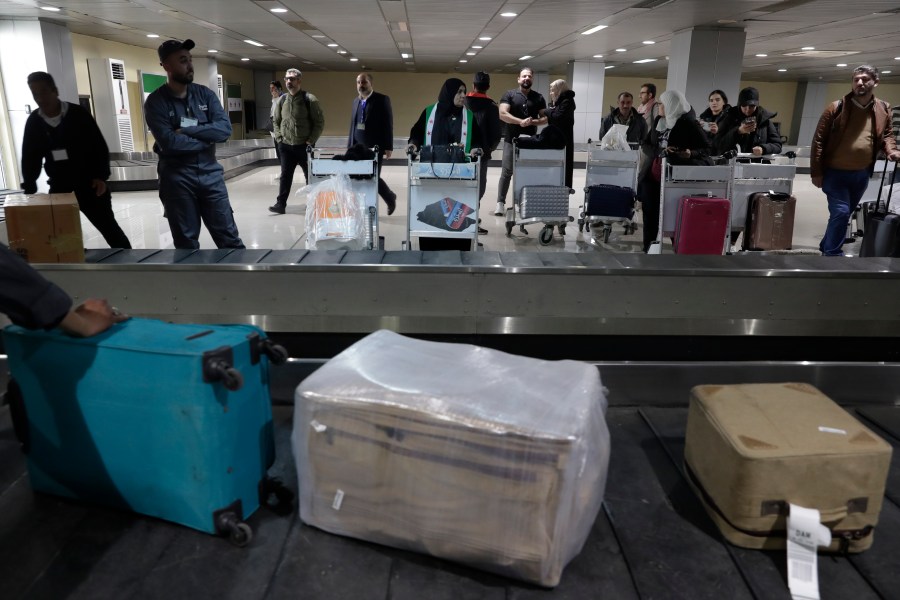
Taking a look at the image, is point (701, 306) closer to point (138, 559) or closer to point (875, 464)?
point (875, 464)

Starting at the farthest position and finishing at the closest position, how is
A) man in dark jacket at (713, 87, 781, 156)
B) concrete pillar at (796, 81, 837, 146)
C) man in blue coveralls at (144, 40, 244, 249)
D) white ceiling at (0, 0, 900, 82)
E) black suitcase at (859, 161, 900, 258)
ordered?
concrete pillar at (796, 81, 837, 146)
white ceiling at (0, 0, 900, 82)
man in dark jacket at (713, 87, 781, 156)
black suitcase at (859, 161, 900, 258)
man in blue coveralls at (144, 40, 244, 249)

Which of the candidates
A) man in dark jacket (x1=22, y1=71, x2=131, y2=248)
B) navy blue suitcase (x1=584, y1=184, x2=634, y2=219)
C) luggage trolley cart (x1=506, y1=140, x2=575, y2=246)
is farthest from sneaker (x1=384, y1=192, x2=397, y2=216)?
man in dark jacket (x1=22, y1=71, x2=131, y2=248)

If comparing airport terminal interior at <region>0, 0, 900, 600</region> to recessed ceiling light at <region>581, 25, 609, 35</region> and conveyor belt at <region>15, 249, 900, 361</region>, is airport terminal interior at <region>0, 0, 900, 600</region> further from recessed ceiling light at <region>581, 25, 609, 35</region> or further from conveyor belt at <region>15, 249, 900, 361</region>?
recessed ceiling light at <region>581, 25, 609, 35</region>

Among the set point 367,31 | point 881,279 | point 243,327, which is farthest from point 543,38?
point 243,327

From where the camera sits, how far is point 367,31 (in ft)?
41.9

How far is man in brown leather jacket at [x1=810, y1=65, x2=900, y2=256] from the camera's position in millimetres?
5711

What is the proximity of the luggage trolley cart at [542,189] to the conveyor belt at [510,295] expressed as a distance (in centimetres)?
272

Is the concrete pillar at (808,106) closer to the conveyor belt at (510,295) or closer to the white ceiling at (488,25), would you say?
the white ceiling at (488,25)

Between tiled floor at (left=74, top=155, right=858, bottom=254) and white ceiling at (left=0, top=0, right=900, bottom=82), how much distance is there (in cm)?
274

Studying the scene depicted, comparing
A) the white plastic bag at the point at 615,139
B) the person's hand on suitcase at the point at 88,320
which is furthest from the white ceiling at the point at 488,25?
the person's hand on suitcase at the point at 88,320

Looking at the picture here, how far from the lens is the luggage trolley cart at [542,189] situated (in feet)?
22.3

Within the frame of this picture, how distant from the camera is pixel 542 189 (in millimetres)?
6793

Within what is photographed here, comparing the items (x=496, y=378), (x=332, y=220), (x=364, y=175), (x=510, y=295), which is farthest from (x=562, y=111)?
(x=496, y=378)

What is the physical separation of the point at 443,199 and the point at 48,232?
276cm
